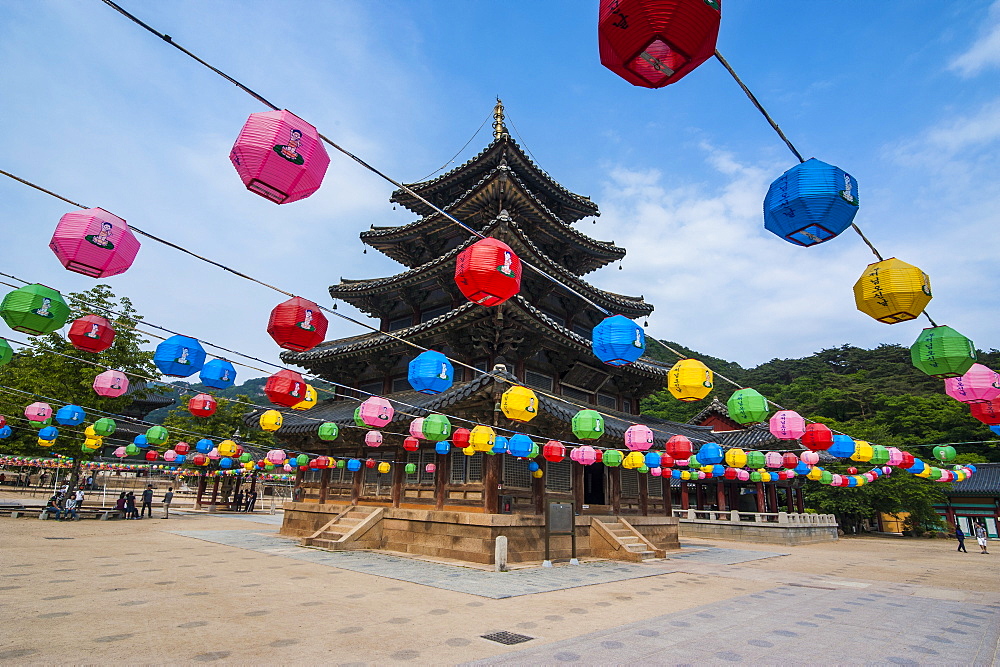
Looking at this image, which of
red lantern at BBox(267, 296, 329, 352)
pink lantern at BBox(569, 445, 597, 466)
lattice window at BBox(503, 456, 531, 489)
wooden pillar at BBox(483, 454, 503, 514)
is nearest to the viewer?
red lantern at BBox(267, 296, 329, 352)

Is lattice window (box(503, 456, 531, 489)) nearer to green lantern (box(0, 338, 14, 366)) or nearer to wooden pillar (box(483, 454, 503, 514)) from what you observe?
wooden pillar (box(483, 454, 503, 514))

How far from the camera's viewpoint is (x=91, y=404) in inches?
1027

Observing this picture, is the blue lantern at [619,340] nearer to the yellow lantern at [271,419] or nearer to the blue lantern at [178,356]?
the blue lantern at [178,356]

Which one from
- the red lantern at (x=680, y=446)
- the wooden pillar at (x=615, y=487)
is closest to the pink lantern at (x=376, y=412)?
the red lantern at (x=680, y=446)

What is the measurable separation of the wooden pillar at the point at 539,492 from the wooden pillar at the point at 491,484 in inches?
61.7

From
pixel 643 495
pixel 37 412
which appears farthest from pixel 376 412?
pixel 643 495

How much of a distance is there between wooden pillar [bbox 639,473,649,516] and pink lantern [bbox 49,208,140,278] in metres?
18.3

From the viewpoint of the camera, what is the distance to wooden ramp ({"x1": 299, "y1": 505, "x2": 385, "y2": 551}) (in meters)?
16.5

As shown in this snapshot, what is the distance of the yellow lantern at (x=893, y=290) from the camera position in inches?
268

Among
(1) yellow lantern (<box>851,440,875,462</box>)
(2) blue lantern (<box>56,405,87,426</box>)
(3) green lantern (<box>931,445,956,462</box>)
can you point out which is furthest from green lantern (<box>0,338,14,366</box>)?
(3) green lantern (<box>931,445,956,462</box>)

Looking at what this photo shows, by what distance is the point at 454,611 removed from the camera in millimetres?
8734

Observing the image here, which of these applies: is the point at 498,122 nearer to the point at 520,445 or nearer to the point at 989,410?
the point at 520,445

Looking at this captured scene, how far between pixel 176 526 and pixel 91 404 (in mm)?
7952

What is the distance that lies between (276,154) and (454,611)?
7.67 metres
